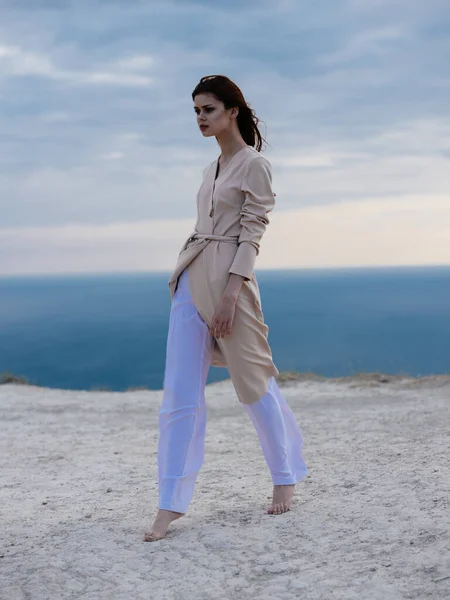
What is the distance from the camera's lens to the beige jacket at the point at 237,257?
3.73 meters

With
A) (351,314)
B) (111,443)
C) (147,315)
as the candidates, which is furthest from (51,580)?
(351,314)

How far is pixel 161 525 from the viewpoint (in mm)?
3725

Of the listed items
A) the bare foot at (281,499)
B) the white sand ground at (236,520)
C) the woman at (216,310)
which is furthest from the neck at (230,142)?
the white sand ground at (236,520)

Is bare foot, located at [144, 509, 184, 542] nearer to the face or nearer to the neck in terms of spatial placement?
the neck

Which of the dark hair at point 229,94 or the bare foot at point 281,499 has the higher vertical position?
the dark hair at point 229,94

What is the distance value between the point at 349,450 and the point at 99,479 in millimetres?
2036

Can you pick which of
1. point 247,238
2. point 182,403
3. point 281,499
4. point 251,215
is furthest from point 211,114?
point 281,499

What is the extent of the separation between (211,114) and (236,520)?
2.19m

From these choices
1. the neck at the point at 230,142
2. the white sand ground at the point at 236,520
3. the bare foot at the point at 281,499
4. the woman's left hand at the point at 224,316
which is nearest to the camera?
the white sand ground at the point at 236,520

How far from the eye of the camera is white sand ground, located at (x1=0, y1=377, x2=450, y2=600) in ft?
10.5

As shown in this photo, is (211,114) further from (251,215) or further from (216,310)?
(216,310)

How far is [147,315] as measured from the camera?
88.8 meters

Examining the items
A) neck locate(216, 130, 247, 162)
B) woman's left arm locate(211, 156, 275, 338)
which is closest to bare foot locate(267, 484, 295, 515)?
woman's left arm locate(211, 156, 275, 338)

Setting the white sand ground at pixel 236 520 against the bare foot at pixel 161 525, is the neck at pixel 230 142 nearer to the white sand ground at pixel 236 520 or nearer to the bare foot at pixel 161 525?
the bare foot at pixel 161 525
